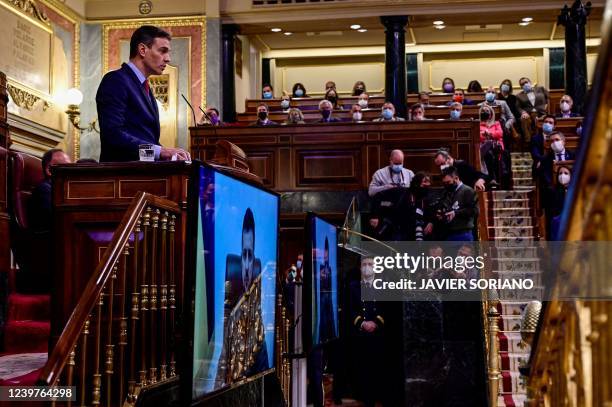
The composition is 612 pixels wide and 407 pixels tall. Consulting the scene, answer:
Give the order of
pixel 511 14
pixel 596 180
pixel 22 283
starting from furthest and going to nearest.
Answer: pixel 511 14 < pixel 22 283 < pixel 596 180

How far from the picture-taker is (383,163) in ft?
33.0

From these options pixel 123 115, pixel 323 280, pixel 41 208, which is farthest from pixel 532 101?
pixel 123 115

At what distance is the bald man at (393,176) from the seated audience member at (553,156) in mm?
1582

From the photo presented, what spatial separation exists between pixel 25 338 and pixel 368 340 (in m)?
2.72

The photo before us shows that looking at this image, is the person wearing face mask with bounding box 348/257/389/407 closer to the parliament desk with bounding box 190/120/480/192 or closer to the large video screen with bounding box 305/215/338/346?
the large video screen with bounding box 305/215/338/346

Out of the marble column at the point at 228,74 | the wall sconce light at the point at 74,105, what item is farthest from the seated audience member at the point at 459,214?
the marble column at the point at 228,74

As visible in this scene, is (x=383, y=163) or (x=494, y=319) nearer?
(x=494, y=319)

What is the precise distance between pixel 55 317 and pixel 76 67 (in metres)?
10.7

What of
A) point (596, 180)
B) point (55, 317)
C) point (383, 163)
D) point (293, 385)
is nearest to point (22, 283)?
point (55, 317)

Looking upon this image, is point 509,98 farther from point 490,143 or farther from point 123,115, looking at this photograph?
point 123,115

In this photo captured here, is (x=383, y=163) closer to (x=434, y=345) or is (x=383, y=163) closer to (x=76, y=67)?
(x=434, y=345)

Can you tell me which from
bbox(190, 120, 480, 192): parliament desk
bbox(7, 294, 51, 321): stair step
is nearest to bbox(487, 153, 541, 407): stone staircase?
bbox(190, 120, 480, 192): parliament desk

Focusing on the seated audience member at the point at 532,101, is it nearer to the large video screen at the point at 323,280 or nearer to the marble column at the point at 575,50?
the marble column at the point at 575,50

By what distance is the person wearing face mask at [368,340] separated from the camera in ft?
20.1
